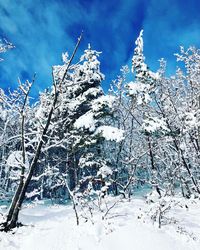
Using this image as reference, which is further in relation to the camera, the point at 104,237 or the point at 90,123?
the point at 90,123

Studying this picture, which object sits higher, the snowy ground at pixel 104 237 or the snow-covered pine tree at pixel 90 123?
the snow-covered pine tree at pixel 90 123

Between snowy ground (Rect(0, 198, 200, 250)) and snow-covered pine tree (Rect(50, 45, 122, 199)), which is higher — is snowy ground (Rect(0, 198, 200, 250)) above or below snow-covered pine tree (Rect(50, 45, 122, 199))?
below

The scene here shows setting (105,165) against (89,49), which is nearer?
(105,165)

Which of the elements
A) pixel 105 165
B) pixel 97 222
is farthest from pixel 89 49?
pixel 97 222

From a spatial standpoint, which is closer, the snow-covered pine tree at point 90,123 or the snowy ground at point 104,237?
the snowy ground at point 104,237

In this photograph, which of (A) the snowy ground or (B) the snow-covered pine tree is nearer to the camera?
(A) the snowy ground

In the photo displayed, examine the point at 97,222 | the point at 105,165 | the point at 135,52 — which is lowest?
the point at 97,222

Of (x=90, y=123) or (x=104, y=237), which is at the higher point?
(x=90, y=123)

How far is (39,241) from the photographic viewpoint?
8.96m

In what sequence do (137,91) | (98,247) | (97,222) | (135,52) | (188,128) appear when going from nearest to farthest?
(98,247), (97,222), (188,128), (137,91), (135,52)

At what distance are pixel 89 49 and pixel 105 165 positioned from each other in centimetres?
976

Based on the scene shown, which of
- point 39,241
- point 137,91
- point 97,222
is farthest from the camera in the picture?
point 137,91

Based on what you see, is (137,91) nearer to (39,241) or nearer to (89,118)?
(89,118)

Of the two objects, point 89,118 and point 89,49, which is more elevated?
point 89,49
